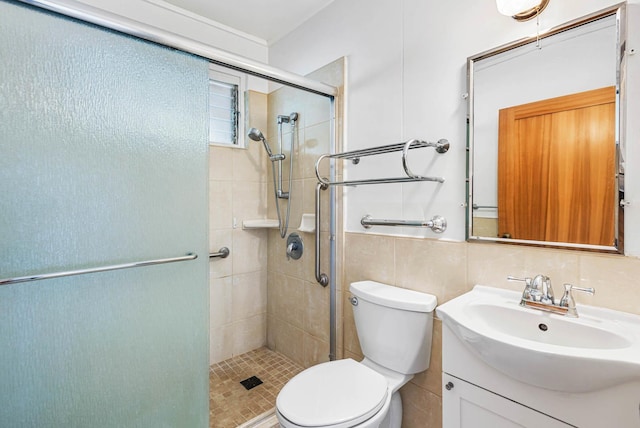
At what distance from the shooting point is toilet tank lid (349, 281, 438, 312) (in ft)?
4.20

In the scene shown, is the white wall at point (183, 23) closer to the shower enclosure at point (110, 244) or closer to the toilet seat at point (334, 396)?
the shower enclosure at point (110, 244)

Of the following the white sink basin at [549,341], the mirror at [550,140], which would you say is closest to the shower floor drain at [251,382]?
the white sink basin at [549,341]

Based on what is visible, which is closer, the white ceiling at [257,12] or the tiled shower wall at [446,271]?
the tiled shower wall at [446,271]

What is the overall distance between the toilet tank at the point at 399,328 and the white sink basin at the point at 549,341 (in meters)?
0.21

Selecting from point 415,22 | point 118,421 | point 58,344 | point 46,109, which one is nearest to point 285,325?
point 118,421

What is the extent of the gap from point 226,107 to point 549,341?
220 centimetres

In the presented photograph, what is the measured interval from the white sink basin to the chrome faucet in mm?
23

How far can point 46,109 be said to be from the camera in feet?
3.33

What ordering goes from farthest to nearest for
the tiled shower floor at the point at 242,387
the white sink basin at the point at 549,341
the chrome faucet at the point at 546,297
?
the tiled shower floor at the point at 242,387 < the chrome faucet at the point at 546,297 < the white sink basin at the point at 549,341

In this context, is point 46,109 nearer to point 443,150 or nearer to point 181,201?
point 181,201

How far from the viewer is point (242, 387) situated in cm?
195

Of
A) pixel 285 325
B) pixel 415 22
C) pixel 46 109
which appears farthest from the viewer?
pixel 285 325

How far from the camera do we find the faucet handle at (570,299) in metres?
0.98

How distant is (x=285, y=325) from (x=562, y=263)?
171 centimetres
